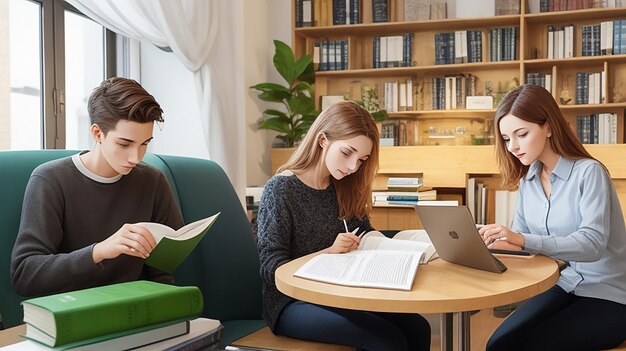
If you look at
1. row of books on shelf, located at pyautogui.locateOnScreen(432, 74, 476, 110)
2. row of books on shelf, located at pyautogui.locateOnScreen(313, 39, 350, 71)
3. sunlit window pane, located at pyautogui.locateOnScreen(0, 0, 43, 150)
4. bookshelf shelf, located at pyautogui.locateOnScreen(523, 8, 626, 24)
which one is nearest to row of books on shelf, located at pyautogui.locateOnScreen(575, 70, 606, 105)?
bookshelf shelf, located at pyautogui.locateOnScreen(523, 8, 626, 24)

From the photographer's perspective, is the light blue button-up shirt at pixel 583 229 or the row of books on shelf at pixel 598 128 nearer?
the light blue button-up shirt at pixel 583 229

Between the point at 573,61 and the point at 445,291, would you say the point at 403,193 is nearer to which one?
the point at 573,61

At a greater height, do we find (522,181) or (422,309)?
(522,181)

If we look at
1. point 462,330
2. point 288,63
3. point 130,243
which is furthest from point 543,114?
point 288,63

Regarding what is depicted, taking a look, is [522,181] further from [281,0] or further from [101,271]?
[281,0]

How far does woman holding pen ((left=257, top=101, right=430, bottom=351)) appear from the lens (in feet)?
5.75

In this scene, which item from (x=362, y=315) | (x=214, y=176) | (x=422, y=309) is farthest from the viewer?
(x=214, y=176)

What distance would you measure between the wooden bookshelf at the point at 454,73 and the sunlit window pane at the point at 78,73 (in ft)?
4.55

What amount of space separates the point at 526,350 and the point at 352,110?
0.83m

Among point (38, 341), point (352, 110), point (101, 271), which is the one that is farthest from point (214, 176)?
point (38, 341)

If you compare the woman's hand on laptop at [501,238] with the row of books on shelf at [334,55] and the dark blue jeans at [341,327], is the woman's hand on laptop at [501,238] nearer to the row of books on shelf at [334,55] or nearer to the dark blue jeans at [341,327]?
the dark blue jeans at [341,327]

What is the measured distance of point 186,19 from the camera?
3.33 m

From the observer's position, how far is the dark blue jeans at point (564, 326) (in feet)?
5.77

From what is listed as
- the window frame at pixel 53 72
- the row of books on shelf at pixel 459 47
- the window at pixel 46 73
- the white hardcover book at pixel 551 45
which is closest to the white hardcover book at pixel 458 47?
the row of books on shelf at pixel 459 47
